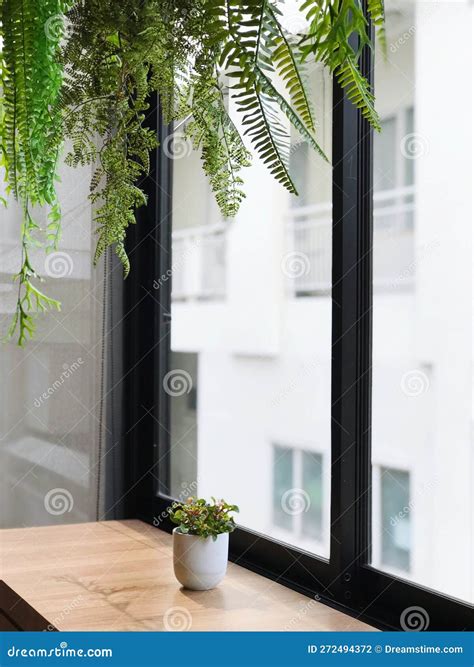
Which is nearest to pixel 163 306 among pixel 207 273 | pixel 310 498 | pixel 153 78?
pixel 153 78

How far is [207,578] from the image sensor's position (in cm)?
178

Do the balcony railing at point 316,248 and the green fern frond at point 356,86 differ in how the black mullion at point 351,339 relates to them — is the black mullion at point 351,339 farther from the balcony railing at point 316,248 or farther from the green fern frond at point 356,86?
the balcony railing at point 316,248

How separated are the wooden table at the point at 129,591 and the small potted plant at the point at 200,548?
0.03m

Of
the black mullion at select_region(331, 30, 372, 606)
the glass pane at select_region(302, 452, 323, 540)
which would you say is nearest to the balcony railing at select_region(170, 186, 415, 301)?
the glass pane at select_region(302, 452, 323, 540)

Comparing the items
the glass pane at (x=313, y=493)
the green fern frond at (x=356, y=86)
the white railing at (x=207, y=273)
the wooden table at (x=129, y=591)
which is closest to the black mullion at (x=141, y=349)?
the wooden table at (x=129, y=591)

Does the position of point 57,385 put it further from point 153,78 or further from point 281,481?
point 281,481

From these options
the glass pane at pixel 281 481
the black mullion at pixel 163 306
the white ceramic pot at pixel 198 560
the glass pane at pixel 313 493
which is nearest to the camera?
the white ceramic pot at pixel 198 560

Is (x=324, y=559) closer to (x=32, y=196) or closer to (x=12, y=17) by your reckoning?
(x=32, y=196)

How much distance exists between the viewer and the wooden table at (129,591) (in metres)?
1.58

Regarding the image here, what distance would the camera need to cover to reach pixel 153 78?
1.02m

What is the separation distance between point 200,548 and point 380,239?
12.3 ft

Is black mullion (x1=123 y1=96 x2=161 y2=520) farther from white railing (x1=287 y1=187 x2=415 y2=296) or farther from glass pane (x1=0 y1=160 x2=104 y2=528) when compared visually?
white railing (x1=287 y1=187 x2=415 y2=296)
